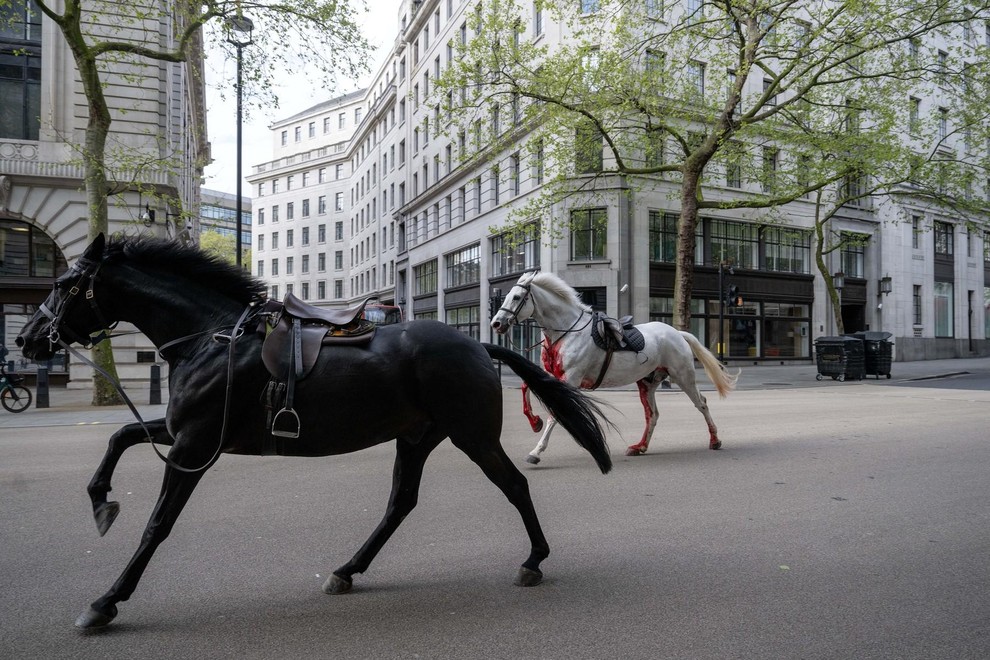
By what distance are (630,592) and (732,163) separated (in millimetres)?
22091

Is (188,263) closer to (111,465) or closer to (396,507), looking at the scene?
(111,465)

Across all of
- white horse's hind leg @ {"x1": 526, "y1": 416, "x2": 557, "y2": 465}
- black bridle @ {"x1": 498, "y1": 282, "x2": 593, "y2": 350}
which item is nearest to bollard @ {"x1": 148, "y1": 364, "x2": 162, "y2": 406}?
black bridle @ {"x1": 498, "y1": 282, "x2": 593, "y2": 350}

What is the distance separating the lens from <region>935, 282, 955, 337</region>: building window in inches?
1695

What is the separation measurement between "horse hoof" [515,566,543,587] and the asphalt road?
0.04 meters

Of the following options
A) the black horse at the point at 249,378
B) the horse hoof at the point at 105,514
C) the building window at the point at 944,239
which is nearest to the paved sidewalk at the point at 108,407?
the black horse at the point at 249,378

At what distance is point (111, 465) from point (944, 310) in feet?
169

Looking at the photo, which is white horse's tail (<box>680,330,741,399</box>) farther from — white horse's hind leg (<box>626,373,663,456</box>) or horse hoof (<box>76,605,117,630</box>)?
horse hoof (<box>76,605,117,630</box>)

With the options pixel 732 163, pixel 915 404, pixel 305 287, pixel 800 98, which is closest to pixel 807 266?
pixel 732 163

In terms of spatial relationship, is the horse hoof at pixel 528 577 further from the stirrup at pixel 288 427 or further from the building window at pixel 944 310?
the building window at pixel 944 310

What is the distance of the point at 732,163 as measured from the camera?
2295 centimetres

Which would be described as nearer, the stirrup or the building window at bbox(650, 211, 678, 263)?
the stirrup

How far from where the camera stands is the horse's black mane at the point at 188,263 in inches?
147

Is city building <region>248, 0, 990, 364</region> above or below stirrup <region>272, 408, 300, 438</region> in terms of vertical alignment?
above

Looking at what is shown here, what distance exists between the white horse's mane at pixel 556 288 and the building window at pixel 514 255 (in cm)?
2165
